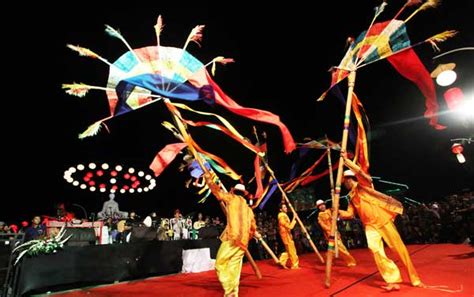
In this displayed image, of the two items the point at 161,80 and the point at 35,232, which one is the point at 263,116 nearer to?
the point at 161,80

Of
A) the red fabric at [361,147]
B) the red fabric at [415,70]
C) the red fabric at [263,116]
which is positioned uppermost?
the red fabric at [415,70]

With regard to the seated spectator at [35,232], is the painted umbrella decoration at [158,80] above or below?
above

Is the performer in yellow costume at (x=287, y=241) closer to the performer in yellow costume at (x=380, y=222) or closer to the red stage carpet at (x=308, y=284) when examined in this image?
the red stage carpet at (x=308, y=284)

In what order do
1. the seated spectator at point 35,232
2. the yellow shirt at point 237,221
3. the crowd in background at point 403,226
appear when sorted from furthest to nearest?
the crowd in background at point 403,226, the seated spectator at point 35,232, the yellow shirt at point 237,221

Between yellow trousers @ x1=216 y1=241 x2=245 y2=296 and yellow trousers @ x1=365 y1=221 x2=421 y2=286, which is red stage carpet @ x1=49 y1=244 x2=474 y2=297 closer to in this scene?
yellow trousers @ x1=365 y1=221 x2=421 y2=286

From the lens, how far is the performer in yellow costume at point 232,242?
5.00 m

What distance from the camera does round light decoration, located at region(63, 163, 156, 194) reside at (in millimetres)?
14076

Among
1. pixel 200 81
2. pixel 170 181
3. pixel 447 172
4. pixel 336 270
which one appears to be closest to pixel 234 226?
pixel 200 81

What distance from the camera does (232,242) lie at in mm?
5113

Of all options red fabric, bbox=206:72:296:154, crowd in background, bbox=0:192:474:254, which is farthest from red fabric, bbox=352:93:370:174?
crowd in background, bbox=0:192:474:254

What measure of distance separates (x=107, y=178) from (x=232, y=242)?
11.7 metres

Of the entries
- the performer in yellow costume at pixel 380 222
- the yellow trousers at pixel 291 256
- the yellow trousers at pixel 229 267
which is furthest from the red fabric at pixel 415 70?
the yellow trousers at pixel 291 256

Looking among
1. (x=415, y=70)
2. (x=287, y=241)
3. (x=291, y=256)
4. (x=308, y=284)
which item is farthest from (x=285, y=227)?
(x=415, y=70)

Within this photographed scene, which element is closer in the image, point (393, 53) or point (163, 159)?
point (393, 53)
